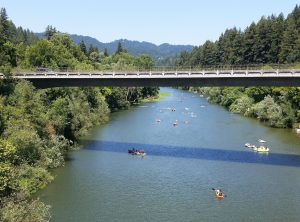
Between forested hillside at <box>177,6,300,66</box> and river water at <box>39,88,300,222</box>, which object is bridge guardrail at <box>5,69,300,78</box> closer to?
river water at <box>39,88,300,222</box>

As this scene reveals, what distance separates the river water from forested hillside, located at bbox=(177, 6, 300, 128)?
798cm

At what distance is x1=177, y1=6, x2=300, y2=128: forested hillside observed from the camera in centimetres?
8625

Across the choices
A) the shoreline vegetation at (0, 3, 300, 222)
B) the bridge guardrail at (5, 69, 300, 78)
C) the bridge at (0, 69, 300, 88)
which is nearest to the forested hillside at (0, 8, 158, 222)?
the shoreline vegetation at (0, 3, 300, 222)

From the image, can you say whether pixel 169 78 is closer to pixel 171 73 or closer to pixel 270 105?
pixel 171 73

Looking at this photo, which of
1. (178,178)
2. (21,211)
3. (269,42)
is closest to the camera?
(21,211)

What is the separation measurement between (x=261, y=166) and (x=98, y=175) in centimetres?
2054

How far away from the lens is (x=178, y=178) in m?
49.9

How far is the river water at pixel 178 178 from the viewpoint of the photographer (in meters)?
40.1

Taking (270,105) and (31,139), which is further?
(270,105)

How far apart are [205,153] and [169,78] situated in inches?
464

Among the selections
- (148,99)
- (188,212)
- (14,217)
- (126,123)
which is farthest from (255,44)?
(14,217)

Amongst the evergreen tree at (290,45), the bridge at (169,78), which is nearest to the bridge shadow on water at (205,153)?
the bridge at (169,78)

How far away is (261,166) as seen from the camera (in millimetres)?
55469

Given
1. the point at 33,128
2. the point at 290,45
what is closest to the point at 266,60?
the point at 290,45
